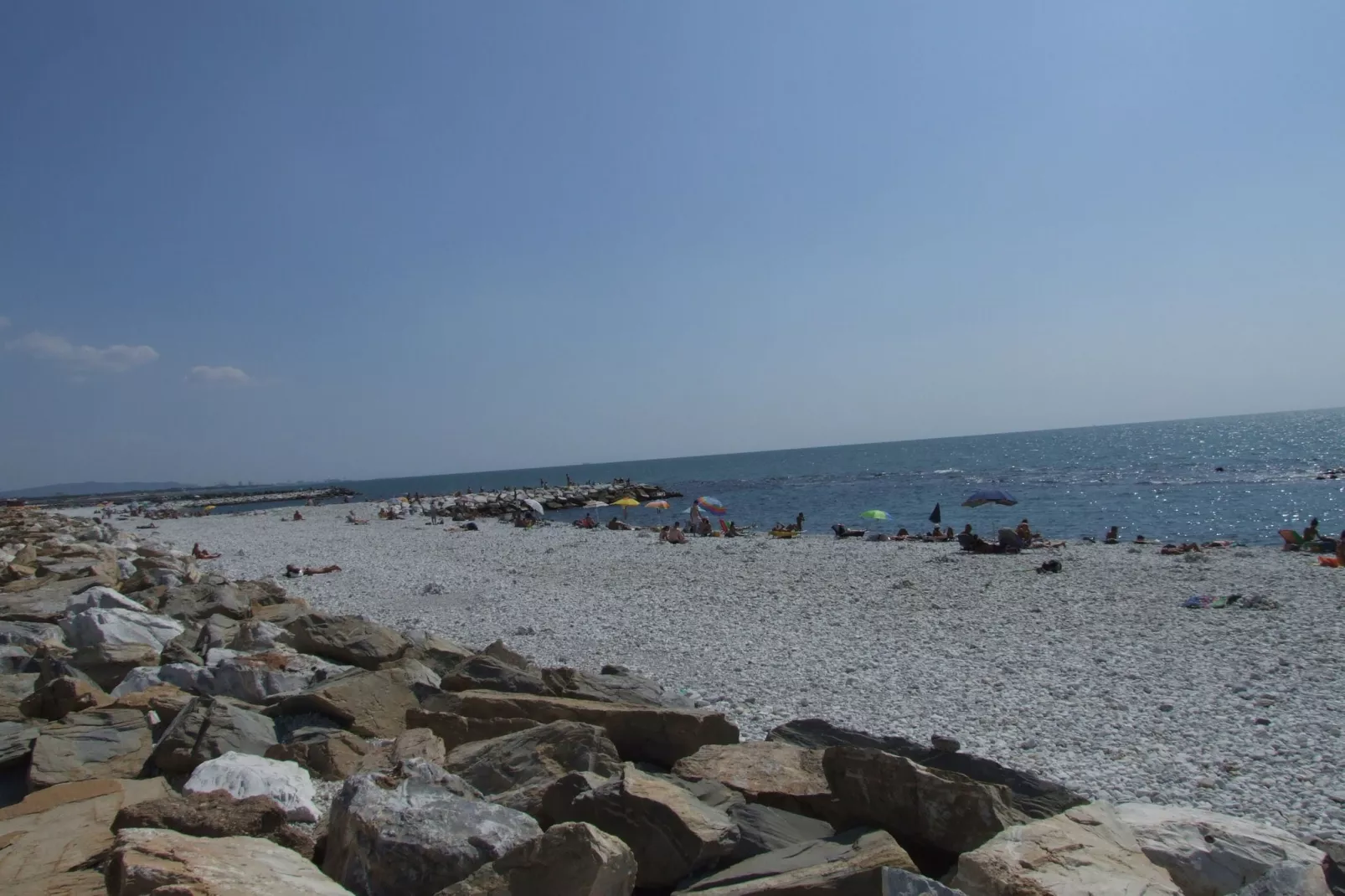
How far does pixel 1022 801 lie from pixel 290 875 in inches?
157

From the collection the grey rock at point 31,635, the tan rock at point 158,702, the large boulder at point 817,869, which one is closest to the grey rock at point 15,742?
the tan rock at point 158,702

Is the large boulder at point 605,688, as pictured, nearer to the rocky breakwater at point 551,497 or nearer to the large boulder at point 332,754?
the large boulder at point 332,754

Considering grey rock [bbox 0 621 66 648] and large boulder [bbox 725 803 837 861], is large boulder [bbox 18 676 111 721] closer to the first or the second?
grey rock [bbox 0 621 66 648]

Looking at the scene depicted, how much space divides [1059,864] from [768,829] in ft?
4.72

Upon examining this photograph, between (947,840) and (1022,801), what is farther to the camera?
(1022,801)

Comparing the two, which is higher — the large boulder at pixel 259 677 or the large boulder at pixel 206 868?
the large boulder at pixel 206 868

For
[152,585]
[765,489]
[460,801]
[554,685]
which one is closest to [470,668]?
[554,685]

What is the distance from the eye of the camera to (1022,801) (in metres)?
4.64

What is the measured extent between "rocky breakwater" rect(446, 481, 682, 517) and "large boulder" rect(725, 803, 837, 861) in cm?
4428

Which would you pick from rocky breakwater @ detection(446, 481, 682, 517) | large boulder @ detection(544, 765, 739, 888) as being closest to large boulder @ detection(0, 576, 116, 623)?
large boulder @ detection(544, 765, 739, 888)

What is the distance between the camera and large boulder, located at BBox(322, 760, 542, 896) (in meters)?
3.64

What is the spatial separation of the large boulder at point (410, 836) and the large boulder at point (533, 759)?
0.68 metres

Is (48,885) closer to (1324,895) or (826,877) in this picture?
(826,877)

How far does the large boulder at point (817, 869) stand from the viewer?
349 centimetres
